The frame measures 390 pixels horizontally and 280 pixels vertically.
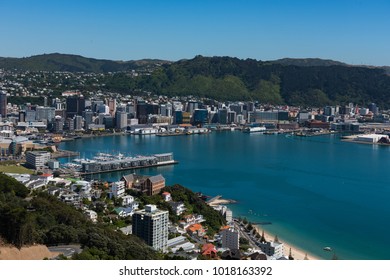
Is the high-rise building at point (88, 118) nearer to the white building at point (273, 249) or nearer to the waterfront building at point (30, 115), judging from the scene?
the waterfront building at point (30, 115)

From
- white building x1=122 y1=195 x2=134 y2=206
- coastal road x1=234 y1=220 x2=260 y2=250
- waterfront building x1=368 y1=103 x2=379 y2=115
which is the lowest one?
coastal road x1=234 y1=220 x2=260 y2=250

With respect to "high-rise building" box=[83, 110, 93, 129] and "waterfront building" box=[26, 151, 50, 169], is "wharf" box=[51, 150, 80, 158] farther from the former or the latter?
"high-rise building" box=[83, 110, 93, 129]

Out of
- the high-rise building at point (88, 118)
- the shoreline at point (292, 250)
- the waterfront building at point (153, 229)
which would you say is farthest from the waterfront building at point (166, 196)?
the high-rise building at point (88, 118)

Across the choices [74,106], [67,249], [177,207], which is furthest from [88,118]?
[67,249]

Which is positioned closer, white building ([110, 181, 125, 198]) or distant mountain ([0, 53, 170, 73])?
white building ([110, 181, 125, 198])

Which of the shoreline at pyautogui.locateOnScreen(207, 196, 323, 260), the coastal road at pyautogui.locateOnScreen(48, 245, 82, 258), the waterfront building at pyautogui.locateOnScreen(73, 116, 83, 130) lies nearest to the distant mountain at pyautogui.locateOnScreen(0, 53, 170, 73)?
the waterfront building at pyautogui.locateOnScreen(73, 116, 83, 130)
